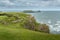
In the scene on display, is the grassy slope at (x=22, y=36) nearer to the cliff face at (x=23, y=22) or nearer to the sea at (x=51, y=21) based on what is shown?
the cliff face at (x=23, y=22)

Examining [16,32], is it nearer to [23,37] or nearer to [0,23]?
[23,37]

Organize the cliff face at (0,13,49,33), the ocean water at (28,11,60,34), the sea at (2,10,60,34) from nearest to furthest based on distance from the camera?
the cliff face at (0,13,49,33)
the sea at (2,10,60,34)
the ocean water at (28,11,60,34)

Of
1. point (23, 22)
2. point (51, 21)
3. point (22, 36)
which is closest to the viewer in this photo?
point (22, 36)

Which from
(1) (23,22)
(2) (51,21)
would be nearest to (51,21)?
(2) (51,21)

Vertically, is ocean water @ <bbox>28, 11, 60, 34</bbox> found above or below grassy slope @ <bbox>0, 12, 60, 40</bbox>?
below

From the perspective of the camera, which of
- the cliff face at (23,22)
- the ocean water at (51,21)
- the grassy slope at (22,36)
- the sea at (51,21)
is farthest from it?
the ocean water at (51,21)

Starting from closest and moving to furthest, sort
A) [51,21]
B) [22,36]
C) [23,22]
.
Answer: [22,36], [23,22], [51,21]

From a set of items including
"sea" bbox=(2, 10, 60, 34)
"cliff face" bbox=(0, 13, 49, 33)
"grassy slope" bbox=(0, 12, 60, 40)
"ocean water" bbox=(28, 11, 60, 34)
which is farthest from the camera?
"ocean water" bbox=(28, 11, 60, 34)

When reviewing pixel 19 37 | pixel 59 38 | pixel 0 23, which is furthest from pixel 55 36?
pixel 0 23

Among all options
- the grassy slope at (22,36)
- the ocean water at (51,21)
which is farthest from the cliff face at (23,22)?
the ocean water at (51,21)

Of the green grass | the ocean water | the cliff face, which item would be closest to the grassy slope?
the green grass

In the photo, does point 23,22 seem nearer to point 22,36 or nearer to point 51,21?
point 22,36

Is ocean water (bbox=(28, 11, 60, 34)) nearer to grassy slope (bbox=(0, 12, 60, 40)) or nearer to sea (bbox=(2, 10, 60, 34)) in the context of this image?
sea (bbox=(2, 10, 60, 34))

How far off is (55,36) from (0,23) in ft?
28.3
